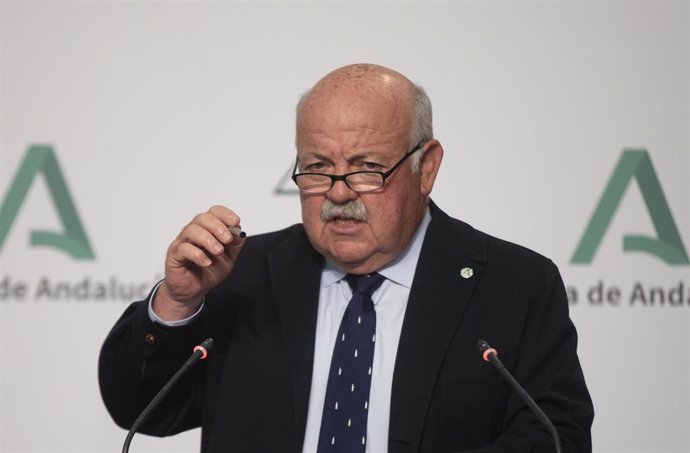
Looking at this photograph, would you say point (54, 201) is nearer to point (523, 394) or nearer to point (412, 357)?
point (412, 357)

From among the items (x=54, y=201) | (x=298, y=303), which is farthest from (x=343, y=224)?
(x=54, y=201)

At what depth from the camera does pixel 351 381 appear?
7.58ft

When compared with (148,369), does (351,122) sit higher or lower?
higher

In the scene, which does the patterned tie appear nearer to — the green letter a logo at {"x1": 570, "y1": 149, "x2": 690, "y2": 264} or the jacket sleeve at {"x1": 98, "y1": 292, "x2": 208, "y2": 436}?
the jacket sleeve at {"x1": 98, "y1": 292, "x2": 208, "y2": 436}

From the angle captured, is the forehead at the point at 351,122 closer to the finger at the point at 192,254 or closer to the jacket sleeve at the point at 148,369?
the finger at the point at 192,254

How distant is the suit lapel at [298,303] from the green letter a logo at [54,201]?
126cm

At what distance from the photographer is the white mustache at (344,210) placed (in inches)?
91.5

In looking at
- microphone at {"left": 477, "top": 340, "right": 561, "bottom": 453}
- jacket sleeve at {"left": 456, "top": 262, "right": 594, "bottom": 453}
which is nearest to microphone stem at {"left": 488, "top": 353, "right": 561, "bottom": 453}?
microphone at {"left": 477, "top": 340, "right": 561, "bottom": 453}

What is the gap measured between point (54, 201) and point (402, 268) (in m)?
1.68

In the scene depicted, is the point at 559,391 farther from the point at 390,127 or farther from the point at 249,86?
the point at 249,86

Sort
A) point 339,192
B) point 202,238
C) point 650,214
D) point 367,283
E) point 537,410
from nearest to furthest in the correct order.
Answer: point 537,410
point 202,238
point 339,192
point 367,283
point 650,214

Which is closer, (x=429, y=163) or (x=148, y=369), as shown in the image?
(x=148, y=369)

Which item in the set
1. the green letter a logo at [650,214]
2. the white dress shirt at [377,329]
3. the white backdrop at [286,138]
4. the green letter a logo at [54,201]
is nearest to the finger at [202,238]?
the white dress shirt at [377,329]

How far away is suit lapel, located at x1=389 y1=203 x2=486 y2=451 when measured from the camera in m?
2.26
